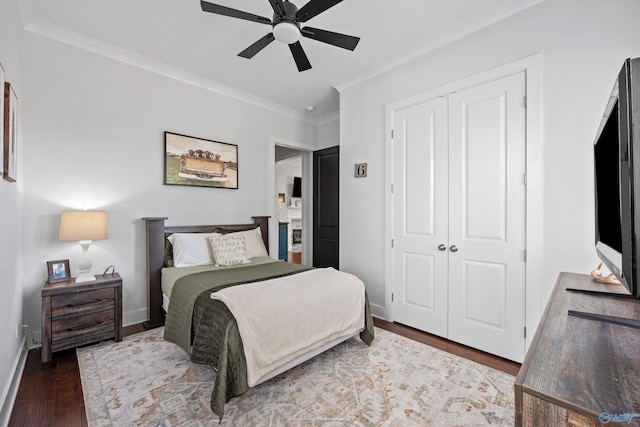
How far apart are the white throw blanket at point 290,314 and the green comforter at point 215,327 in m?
0.06

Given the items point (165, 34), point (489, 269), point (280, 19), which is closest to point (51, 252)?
point (165, 34)

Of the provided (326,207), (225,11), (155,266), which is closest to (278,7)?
(225,11)

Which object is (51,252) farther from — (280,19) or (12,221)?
(280,19)

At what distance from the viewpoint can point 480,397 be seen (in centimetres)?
187

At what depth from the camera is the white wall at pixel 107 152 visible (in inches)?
101

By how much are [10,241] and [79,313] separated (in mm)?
809

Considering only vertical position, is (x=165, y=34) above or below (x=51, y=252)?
above

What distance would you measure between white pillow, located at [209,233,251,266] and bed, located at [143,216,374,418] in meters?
0.02

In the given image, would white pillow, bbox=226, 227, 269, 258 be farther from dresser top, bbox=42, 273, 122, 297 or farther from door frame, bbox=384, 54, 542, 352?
door frame, bbox=384, 54, 542, 352

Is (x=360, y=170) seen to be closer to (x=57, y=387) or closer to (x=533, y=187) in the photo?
(x=533, y=187)

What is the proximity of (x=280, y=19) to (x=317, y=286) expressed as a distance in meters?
1.99

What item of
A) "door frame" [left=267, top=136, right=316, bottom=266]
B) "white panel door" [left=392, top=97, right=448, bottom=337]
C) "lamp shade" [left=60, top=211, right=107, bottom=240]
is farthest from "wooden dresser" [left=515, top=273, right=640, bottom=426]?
"door frame" [left=267, top=136, right=316, bottom=266]

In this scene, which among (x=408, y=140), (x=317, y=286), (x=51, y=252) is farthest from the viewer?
(x=408, y=140)

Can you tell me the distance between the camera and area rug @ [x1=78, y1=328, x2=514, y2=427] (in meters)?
1.68
